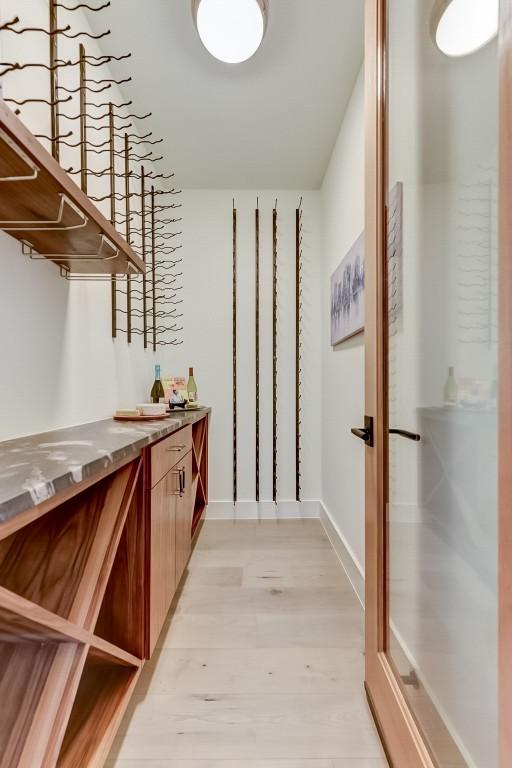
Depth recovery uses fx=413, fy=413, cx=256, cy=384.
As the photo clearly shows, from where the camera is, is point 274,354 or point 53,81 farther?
point 274,354

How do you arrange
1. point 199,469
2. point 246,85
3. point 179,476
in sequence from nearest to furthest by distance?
1. point 179,476
2. point 246,85
3. point 199,469

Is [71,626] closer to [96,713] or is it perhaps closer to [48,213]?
[96,713]

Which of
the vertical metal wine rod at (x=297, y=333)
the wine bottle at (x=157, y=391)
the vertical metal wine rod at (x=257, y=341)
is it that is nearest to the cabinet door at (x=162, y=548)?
the wine bottle at (x=157, y=391)

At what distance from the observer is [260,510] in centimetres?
324

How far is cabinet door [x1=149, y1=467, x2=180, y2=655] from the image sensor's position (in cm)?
132

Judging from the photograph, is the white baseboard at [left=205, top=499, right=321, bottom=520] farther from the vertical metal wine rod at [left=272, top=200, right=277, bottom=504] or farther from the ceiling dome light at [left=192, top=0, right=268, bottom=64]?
the ceiling dome light at [left=192, top=0, right=268, bottom=64]

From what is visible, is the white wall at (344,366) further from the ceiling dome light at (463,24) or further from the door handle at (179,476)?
the ceiling dome light at (463,24)

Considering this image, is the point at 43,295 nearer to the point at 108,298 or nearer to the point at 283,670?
the point at 108,298

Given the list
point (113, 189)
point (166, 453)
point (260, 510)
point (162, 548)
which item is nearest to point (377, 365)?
point (166, 453)

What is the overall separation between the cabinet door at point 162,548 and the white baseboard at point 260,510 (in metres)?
1.53

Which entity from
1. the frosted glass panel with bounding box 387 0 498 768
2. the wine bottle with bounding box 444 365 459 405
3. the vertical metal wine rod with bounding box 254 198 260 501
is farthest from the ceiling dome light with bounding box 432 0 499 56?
the vertical metal wine rod with bounding box 254 198 260 501

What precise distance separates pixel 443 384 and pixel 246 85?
1.97m

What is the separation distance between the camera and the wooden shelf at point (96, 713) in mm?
920

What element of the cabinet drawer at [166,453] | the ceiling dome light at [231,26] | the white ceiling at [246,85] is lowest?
the cabinet drawer at [166,453]
